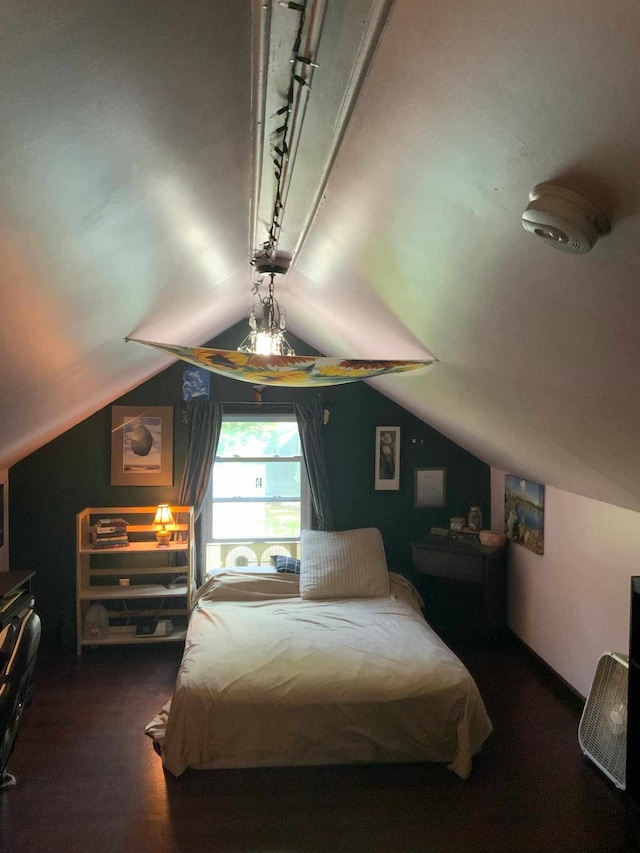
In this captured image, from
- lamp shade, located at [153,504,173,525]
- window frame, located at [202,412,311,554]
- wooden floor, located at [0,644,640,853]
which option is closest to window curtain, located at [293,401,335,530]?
window frame, located at [202,412,311,554]

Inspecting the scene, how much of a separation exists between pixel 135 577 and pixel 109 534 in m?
0.51

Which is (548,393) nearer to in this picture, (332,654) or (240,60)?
(240,60)

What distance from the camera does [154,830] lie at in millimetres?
2725

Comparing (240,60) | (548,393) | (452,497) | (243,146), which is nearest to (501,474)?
(452,497)

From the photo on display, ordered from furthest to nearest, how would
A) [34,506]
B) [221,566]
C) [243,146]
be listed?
[221,566]
[34,506]
[243,146]

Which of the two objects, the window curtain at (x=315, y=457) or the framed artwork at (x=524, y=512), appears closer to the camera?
the framed artwork at (x=524, y=512)

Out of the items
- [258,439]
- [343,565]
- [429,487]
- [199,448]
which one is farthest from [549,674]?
[199,448]

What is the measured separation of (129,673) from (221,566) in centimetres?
120

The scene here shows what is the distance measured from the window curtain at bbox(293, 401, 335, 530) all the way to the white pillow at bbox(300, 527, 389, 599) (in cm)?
21

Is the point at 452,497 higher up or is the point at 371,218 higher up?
the point at 371,218

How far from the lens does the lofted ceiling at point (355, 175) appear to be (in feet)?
2.87

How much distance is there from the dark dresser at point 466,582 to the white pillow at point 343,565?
0.41 m

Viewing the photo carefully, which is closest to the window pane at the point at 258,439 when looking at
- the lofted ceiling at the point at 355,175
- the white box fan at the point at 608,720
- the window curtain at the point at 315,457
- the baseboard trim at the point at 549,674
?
the window curtain at the point at 315,457

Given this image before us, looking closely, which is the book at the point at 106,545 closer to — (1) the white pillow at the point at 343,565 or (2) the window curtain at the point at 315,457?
(1) the white pillow at the point at 343,565
